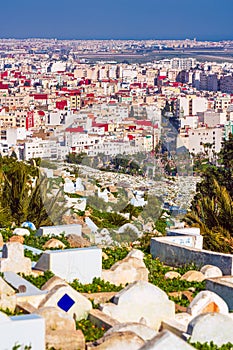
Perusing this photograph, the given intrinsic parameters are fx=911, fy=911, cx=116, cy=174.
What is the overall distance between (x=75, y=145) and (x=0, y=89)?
71.1 metres

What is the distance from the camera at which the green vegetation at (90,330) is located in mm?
3548

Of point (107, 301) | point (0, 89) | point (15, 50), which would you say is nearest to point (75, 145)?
point (107, 301)

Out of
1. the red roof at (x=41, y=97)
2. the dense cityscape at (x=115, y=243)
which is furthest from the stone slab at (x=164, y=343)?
the red roof at (x=41, y=97)

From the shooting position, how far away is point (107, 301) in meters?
4.19

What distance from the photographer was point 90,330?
145 inches

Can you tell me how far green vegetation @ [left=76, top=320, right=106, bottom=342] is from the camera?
11.6 feet

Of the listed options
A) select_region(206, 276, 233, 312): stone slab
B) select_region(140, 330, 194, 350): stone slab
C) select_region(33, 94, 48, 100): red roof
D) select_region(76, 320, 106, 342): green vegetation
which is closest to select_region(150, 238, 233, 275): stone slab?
select_region(206, 276, 233, 312): stone slab

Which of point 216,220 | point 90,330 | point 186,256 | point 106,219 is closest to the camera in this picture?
point 90,330

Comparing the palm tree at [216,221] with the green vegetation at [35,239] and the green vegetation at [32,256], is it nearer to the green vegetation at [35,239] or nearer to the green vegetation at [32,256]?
the green vegetation at [35,239]

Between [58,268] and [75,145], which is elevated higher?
[75,145]

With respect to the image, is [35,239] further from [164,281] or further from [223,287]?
[223,287]

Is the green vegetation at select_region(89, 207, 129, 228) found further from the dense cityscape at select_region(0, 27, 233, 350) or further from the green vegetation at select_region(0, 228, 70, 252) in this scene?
the green vegetation at select_region(0, 228, 70, 252)

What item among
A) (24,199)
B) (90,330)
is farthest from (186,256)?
(24,199)

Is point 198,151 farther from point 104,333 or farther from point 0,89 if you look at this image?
point 104,333
